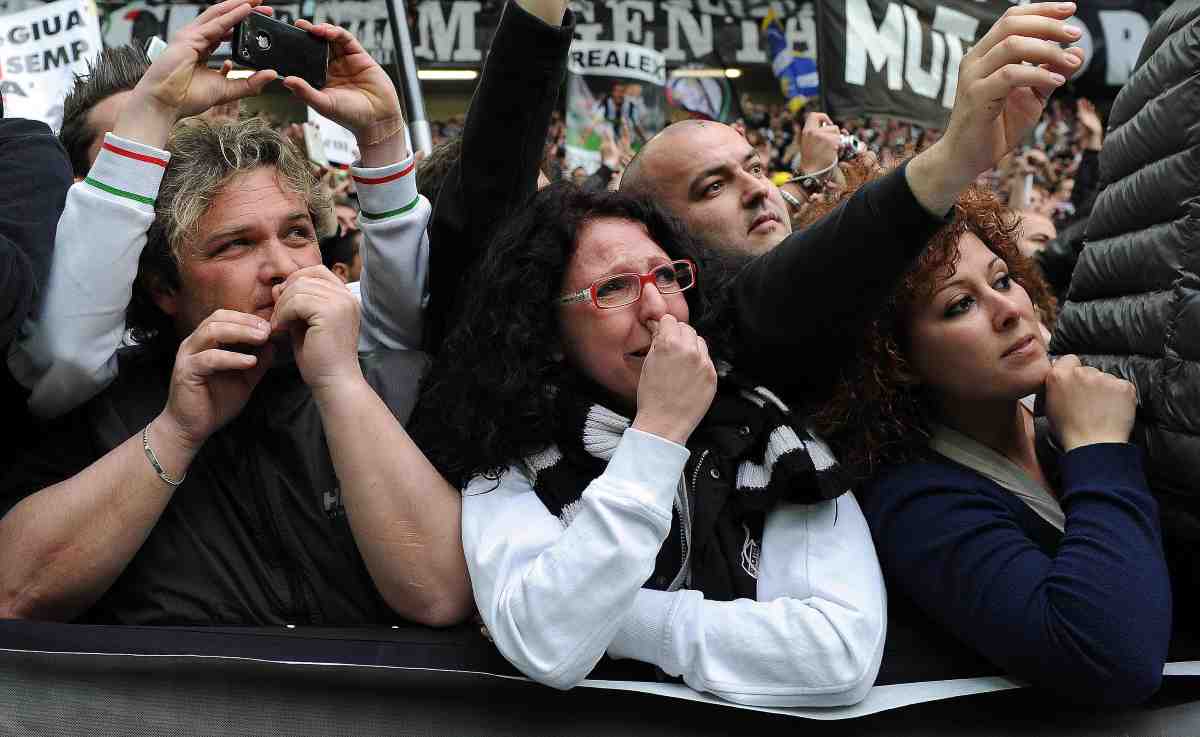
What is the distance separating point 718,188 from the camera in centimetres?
256

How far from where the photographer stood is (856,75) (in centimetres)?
429

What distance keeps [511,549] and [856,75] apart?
337 centimetres

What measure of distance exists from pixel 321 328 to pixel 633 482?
Result: 56cm

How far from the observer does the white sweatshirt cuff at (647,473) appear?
138 cm

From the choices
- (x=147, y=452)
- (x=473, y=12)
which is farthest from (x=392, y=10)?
(x=473, y=12)

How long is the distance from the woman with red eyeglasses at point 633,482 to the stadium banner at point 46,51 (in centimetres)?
385

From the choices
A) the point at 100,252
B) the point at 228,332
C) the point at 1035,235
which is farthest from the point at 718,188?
the point at 1035,235

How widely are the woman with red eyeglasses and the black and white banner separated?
107 inches

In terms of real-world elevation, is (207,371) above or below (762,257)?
below

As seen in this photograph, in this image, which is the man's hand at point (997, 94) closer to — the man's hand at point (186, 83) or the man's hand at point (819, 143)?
the man's hand at point (186, 83)

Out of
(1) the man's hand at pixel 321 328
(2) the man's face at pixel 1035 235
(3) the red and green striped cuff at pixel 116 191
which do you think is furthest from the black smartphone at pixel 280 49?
(2) the man's face at pixel 1035 235

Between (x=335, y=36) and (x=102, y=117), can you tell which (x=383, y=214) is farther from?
(x=102, y=117)

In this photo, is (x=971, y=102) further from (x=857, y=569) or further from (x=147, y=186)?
(x=147, y=186)

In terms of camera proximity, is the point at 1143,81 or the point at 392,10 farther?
the point at 392,10
